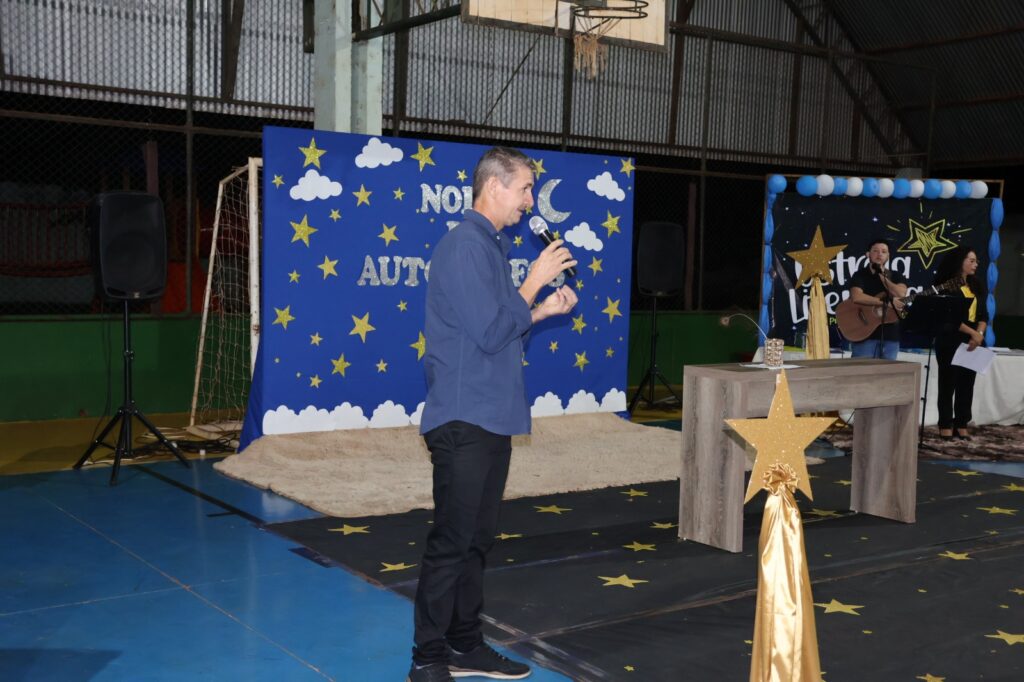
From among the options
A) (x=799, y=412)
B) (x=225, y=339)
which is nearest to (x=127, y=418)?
(x=225, y=339)

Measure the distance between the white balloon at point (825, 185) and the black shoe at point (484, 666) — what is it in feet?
19.3

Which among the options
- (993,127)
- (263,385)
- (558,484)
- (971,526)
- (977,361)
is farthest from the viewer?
(993,127)

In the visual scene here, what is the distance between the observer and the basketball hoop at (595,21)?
668cm

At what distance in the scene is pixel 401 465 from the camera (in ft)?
21.4

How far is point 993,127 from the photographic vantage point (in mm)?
12797

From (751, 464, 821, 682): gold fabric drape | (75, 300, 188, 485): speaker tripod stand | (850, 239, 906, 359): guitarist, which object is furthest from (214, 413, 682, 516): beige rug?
(751, 464, 821, 682): gold fabric drape

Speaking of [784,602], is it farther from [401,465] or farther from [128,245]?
[128,245]

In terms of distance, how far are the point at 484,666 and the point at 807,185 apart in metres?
5.89

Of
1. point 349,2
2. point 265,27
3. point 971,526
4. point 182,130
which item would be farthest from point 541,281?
point 265,27

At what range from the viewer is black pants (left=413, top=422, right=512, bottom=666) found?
3049 mm

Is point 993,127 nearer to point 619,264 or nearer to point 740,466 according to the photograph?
point 619,264

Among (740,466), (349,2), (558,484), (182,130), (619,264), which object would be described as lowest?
(558,484)

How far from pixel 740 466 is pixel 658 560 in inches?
22.4

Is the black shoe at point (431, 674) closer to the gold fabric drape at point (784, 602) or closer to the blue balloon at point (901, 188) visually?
the gold fabric drape at point (784, 602)
